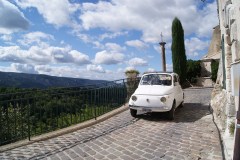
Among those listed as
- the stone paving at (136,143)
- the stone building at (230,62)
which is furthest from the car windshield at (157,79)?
the stone building at (230,62)

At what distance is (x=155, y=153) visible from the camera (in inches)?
207

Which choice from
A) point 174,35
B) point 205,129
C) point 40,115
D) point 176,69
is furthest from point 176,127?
Result: point 174,35

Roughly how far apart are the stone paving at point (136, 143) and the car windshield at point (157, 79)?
1522 millimetres

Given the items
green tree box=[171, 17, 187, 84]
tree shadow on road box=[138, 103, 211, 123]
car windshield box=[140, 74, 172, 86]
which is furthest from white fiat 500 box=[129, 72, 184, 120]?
green tree box=[171, 17, 187, 84]

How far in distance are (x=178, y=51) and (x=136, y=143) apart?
50.2 feet

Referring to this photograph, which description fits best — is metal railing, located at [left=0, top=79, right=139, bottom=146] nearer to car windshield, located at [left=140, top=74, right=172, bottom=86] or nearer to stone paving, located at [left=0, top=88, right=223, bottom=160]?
stone paving, located at [left=0, top=88, right=223, bottom=160]

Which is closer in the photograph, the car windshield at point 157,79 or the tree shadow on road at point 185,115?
the tree shadow on road at point 185,115

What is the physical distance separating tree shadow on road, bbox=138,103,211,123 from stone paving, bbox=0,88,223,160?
0.13 m

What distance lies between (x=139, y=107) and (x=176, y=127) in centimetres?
150

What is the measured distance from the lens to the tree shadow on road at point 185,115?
855 cm

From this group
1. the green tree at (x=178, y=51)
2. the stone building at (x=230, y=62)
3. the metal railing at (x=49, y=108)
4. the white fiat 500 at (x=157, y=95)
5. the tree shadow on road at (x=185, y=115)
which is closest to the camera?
the stone building at (x=230, y=62)

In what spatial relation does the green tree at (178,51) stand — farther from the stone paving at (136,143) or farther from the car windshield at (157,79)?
the stone paving at (136,143)

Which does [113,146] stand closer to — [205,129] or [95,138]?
[95,138]

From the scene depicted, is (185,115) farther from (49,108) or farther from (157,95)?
(49,108)
